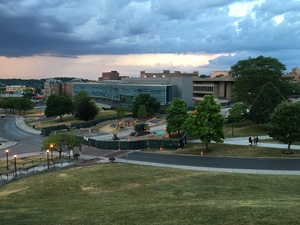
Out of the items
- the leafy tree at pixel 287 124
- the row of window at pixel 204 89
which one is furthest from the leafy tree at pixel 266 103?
the row of window at pixel 204 89

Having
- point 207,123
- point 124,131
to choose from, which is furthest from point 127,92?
point 207,123

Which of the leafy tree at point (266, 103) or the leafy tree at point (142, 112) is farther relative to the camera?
the leafy tree at point (142, 112)

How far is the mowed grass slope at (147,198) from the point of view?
1420 centimetres

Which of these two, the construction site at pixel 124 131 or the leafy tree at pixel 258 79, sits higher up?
the leafy tree at pixel 258 79

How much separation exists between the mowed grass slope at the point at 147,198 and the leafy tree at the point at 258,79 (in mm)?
40602

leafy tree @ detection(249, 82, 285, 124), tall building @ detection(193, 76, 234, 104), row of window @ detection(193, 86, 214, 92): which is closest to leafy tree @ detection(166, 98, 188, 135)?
leafy tree @ detection(249, 82, 285, 124)

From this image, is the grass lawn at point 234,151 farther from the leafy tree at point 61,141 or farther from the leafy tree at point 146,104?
the leafy tree at point 146,104

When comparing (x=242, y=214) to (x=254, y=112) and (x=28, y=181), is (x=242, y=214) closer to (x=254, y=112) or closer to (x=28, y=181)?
(x=28, y=181)

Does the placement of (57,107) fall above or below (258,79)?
below

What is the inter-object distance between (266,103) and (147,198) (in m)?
38.1

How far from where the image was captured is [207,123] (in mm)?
43375

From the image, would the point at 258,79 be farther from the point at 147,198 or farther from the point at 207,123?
the point at 147,198


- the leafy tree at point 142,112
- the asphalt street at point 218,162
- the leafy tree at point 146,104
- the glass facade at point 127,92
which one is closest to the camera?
the asphalt street at point 218,162

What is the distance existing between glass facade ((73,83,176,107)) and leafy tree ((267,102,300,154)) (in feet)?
261
